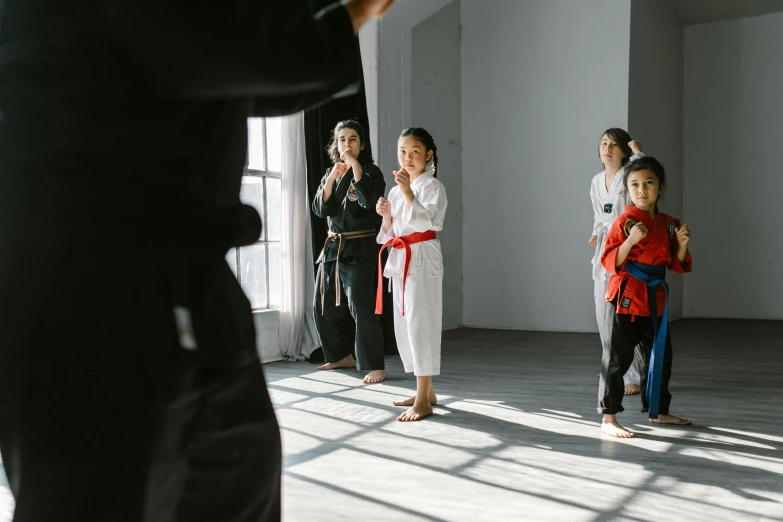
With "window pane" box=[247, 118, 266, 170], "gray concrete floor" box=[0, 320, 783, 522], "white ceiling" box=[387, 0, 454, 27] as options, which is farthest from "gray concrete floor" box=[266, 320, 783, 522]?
"white ceiling" box=[387, 0, 454, 27]

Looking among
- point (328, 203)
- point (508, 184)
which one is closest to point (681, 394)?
point (328, 203)

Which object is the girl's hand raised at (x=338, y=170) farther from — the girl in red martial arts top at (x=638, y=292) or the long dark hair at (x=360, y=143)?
the girl in red martial arts top at (x=638, y=292)

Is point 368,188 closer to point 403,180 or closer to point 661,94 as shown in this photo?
point 403,180

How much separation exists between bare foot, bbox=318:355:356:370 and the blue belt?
2.15m

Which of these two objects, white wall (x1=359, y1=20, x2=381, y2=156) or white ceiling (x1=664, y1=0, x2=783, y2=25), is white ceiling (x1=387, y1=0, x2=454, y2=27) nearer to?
white wall (x1=359, y1=20, x2=381, y2=156)

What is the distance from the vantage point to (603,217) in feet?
14.0

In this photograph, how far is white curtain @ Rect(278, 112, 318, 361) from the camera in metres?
5.12

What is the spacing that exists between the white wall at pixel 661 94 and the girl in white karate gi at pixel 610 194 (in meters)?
2.48

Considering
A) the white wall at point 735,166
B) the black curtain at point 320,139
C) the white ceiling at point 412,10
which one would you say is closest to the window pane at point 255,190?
the black curtain at point 320,139

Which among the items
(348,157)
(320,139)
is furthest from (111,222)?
(320,139)

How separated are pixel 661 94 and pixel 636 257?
486 centimetres

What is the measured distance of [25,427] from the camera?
0.63 meters

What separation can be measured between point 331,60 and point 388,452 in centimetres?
223

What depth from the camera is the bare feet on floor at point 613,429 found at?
2932mm
